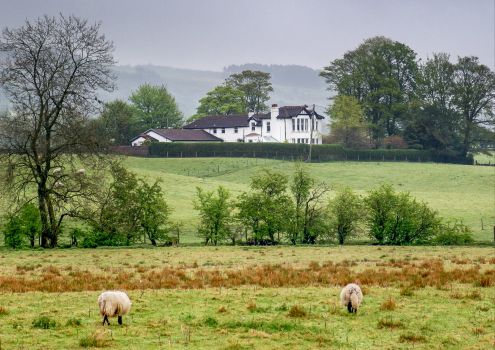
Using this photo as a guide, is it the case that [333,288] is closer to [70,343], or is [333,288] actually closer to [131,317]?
[131,317]

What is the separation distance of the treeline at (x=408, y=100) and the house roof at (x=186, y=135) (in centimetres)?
2653

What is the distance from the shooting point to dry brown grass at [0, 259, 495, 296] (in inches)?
1113

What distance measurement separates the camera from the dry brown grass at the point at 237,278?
28.3m

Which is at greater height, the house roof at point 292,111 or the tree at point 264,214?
the house roof at point 292,111

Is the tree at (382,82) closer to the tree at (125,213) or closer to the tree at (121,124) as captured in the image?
the tree at (121,124)

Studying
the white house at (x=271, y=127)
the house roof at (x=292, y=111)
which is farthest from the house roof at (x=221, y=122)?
the house roof at (x=292, y=111)

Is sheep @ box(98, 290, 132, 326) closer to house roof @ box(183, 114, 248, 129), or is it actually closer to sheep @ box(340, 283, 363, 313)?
sheep @ box(340, 283, 363, 313)

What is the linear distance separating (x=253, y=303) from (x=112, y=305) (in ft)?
16.8

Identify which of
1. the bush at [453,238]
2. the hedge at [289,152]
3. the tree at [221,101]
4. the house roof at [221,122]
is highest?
the tree at [221,101]

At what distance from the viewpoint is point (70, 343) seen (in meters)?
17.9

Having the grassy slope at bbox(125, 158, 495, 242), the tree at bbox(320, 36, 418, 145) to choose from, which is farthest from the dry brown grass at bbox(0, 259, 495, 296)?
the tree at bbox(320, 36, 418, 145)

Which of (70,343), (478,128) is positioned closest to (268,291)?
(70,343)

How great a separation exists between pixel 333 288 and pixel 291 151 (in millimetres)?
104005

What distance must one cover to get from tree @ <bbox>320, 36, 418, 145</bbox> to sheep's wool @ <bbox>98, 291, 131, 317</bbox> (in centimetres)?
12999
